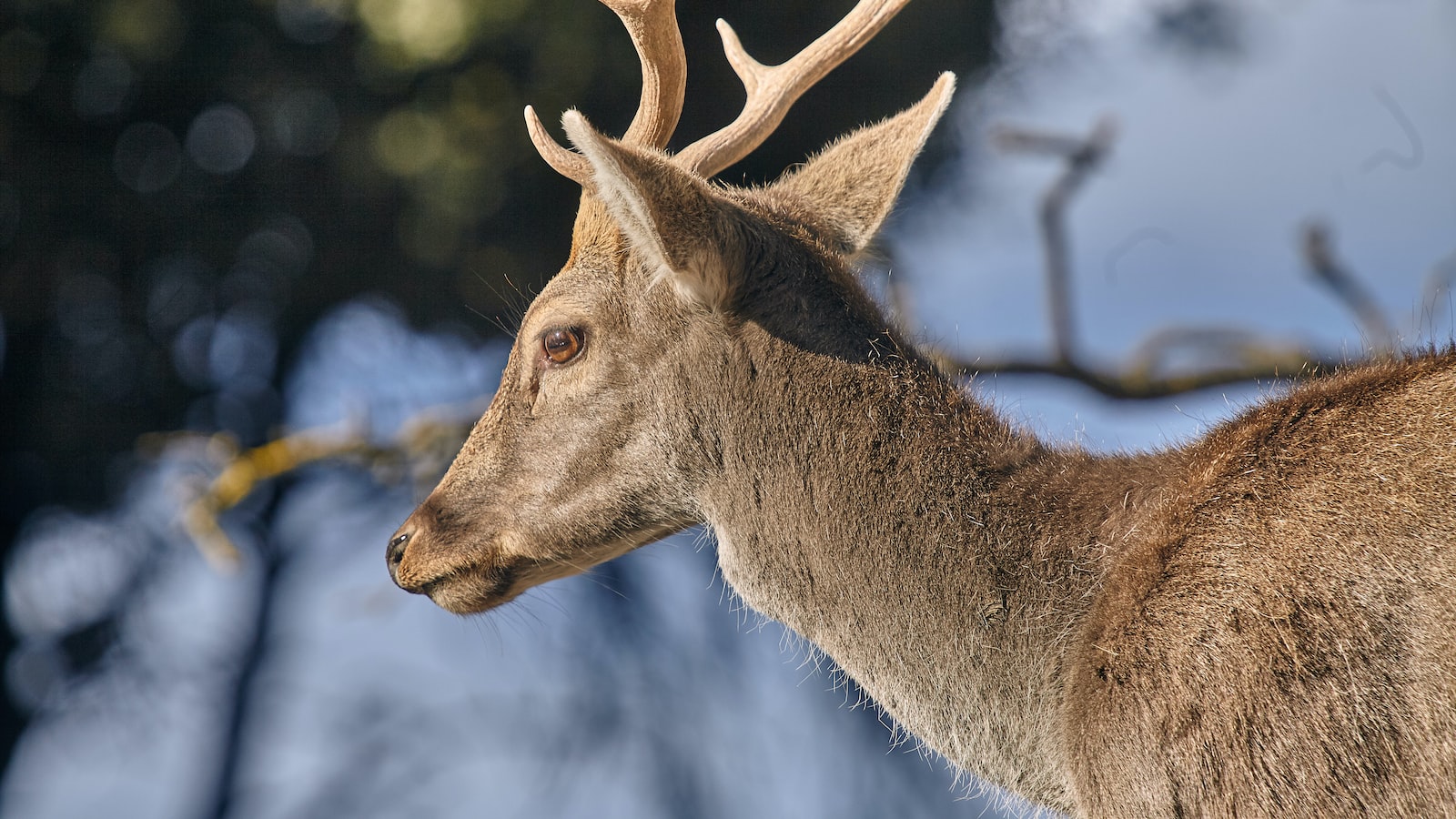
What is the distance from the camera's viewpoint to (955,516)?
209cm

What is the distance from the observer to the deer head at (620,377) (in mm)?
2217

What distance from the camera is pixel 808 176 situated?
2.88 metres

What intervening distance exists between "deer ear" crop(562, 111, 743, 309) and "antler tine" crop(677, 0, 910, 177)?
0.40 m

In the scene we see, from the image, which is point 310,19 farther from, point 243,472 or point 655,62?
point 655,62

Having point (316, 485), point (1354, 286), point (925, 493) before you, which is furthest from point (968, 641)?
point (316, 485)

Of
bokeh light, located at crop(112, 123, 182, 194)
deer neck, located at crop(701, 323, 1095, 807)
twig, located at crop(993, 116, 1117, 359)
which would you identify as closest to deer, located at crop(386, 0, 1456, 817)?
deer neck, located at crop(701, 323, 1095, 807)

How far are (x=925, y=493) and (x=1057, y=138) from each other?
4.00 metres

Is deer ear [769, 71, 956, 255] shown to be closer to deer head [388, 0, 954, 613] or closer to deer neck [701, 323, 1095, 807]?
deer head [388, 0, 954, 613]

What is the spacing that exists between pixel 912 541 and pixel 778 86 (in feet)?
4.43

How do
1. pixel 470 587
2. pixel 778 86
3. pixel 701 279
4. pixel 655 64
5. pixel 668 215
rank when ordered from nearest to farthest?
pixel 668 215, pixel 701 279, pixel 470 587, pixel 655 64, pixel 778 86

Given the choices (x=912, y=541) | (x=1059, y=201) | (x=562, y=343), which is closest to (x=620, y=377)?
(x=562, y=343)

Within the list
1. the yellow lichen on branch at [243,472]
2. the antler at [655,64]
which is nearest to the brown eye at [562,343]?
the antler at [655,64]

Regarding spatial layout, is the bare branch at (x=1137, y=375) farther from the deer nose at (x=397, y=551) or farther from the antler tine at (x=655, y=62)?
the deer nose at (x=397, y=551)

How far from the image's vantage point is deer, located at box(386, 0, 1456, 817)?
5.44 ft
